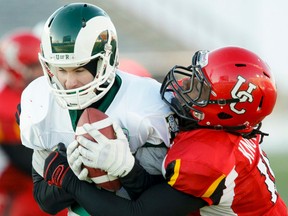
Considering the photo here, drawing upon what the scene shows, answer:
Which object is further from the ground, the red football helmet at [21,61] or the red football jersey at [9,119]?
the red football helmet at [21,61]

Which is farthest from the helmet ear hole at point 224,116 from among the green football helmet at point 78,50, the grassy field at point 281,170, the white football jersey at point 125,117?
the grassy field at point 281,170

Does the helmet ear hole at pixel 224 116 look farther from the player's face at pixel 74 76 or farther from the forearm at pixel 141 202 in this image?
the player's face at pixel 74 76

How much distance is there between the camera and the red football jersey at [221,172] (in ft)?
8.84

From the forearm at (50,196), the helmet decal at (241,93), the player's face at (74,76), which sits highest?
the helmet decal at (241,93)

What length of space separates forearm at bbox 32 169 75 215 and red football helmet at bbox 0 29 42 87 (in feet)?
4.38

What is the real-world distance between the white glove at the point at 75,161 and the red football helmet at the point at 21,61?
164 centimetres

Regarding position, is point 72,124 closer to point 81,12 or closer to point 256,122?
point 81,12

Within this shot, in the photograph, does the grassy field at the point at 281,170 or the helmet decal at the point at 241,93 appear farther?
the grassy field at the point at 281,170

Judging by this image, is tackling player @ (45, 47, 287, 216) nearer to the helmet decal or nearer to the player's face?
the helmet decal

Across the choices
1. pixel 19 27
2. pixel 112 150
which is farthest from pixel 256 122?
pixel 19 27

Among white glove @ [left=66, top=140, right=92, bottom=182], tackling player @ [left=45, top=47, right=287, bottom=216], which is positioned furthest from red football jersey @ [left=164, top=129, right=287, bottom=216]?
white glove @ [left=66, top=140, right=92, bottom=182]

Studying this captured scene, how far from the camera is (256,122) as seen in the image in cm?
286

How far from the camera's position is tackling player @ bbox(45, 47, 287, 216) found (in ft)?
8.84

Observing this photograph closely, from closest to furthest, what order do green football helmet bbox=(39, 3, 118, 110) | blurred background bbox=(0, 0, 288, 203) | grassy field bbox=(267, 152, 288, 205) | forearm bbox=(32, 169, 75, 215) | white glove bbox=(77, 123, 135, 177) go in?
white glove bbox=(77, 123, 135, 177) < green football helmet bbox=(39, 3, 118, 110) < forearm bbox=(32, 169, 75, 215) < grassy field bbox=(267, 152, 288, 205) < blurred background bbox=(0, 0, 288, 203)
